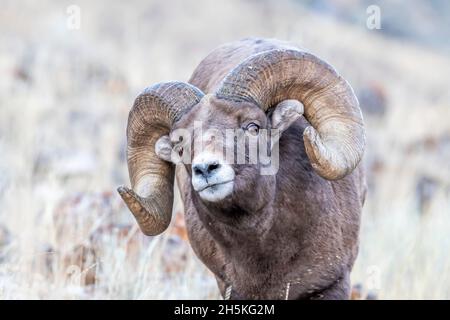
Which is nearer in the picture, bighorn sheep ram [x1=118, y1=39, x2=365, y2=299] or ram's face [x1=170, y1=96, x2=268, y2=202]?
ram's face [x1=170, y1=96, x2=268, y2=202]

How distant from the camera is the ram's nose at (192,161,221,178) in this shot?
21.2ft

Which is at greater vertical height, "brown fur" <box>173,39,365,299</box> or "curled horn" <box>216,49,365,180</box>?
"curled horn" <box>216,49,365,180</box>

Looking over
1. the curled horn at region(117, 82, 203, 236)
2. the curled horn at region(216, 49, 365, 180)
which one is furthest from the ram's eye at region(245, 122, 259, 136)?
the curled horn at region(117, 82, 203, 236)

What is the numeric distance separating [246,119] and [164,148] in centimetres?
91

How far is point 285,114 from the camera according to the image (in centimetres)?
724

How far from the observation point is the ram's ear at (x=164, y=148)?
24.9ft

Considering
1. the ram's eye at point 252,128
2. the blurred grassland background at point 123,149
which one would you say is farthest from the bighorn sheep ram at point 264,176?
the blurred grassland background at point 123,149

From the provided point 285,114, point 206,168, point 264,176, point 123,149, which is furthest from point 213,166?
point 123,149

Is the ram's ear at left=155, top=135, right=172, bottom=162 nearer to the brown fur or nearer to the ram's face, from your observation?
the brown fur

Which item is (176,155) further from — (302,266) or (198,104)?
(302,266)

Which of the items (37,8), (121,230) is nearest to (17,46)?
(37,8)

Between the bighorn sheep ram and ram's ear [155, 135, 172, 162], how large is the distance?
11 mm

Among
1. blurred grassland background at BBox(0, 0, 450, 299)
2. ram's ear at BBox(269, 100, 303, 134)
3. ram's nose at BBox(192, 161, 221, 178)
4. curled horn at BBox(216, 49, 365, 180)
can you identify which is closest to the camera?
ram's nose at BBox(192, 161, 221, 178)

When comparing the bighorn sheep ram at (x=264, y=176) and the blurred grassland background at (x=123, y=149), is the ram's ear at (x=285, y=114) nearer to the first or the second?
the bighorn sheep ram at (x=264, y=176)
